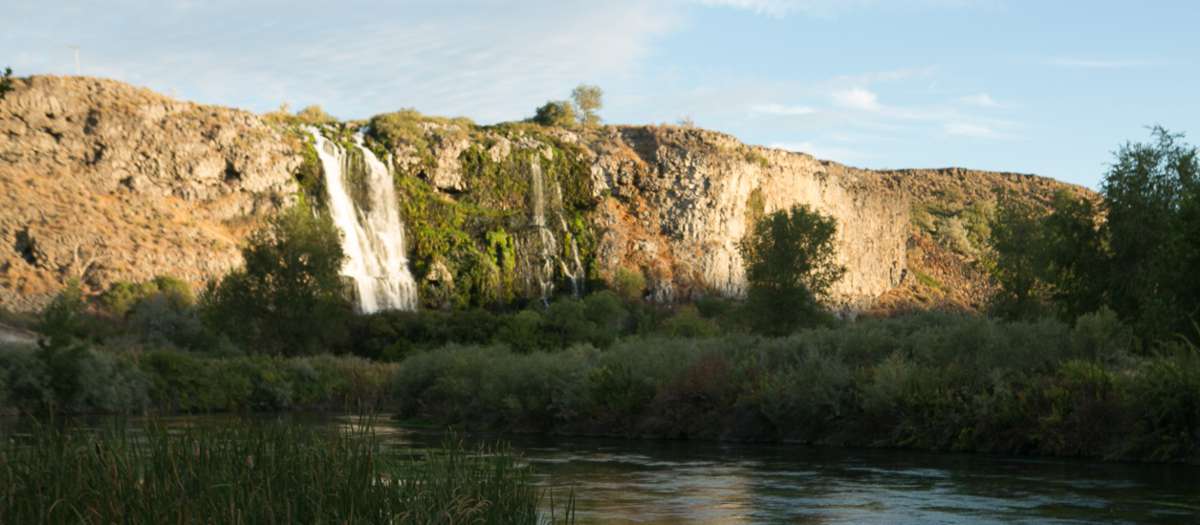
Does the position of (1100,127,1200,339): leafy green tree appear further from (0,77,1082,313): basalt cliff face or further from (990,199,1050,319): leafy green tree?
(0,77,1082,313): basalt cliff face

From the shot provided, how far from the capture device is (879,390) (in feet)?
86.0

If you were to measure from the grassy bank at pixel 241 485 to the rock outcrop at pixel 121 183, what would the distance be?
66946 millimetres

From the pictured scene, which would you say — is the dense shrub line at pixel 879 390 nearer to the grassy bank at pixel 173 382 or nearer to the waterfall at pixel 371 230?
the grassy bank at pixel 173 382

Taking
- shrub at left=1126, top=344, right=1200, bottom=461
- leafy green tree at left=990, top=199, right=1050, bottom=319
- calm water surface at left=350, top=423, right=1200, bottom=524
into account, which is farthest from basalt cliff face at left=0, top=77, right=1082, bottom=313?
shrub at left=1126, top=344, right=1200, bottom=461

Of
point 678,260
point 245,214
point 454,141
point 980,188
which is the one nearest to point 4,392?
point 245,214

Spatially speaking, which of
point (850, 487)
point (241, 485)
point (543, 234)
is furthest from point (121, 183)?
point (241, 485)

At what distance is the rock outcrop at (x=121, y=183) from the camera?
75.8 m

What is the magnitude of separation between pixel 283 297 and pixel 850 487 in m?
47.5

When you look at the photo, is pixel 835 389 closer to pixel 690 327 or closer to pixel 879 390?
pixel 879 390

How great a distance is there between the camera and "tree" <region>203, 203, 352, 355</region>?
62.8 meters

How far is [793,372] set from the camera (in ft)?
92.8

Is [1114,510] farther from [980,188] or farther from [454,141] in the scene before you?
[980,188]

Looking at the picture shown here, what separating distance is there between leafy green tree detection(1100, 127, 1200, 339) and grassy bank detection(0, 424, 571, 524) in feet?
79.2

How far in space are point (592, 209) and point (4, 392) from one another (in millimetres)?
71813
